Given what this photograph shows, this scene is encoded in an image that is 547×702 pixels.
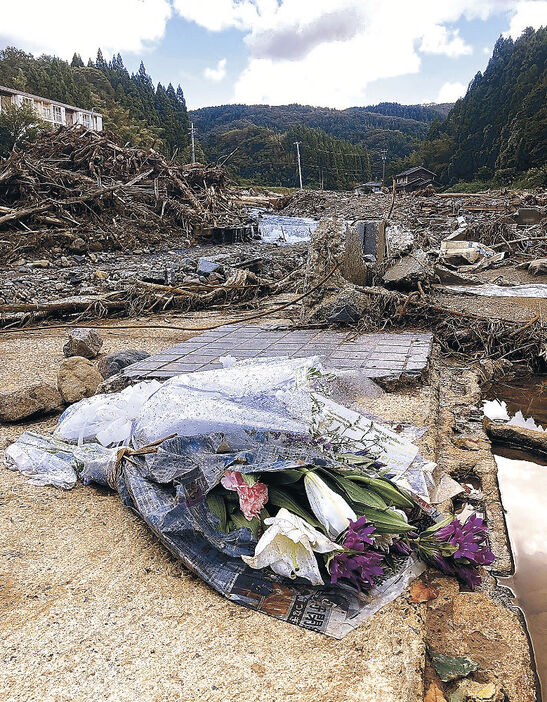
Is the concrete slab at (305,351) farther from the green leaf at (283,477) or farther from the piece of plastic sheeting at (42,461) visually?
the green leaf at (283,477)

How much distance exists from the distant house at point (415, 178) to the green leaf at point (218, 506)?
2345 inches

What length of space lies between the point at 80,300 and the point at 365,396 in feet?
18.7

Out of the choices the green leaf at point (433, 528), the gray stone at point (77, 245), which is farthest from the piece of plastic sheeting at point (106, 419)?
the gray stone at point (77, 245)

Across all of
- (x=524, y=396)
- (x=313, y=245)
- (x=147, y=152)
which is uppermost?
(x=147, y=152)

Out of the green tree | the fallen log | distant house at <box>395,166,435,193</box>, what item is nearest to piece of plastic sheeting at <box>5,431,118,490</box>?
the fallen log

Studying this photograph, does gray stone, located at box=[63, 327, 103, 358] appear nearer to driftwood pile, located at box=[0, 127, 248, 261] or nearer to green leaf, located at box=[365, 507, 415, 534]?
green leaf, located at box=[365, 507, 415, 534]

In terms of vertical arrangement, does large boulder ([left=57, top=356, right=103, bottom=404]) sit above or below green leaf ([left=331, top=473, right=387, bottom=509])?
below

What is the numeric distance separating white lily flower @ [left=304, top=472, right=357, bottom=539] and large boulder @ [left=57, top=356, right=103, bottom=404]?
2.50 m

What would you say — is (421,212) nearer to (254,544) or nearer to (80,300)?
(80,300)

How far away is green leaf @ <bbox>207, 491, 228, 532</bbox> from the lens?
84.4 inches

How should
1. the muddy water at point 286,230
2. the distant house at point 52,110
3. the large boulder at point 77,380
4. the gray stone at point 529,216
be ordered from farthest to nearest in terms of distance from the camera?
1. the distant house at point 52,110
2. the muddy water at point 286,230
3. the gray stone at point 529,216
4. the large boulder at point 77,380

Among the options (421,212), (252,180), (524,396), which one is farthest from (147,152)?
(252,180)

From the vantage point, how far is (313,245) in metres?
7.06

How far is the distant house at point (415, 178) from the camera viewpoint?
58.7m
